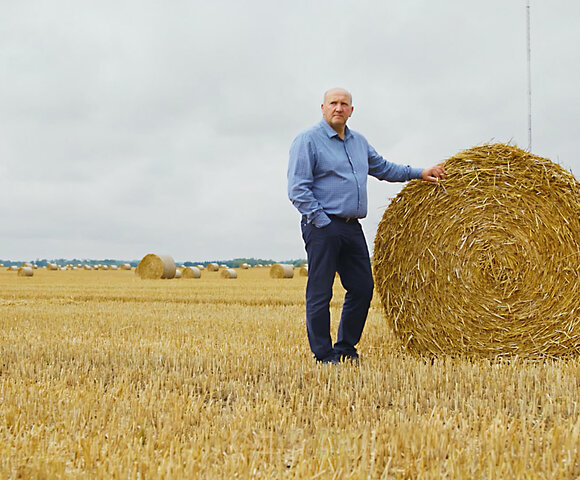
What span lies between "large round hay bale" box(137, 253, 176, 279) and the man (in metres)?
17.4

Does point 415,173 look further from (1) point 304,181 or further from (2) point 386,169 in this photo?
(1) point 304,181

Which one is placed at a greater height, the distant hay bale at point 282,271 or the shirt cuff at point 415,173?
the shirt cuff at point 415,173

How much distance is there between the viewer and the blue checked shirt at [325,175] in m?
4.48

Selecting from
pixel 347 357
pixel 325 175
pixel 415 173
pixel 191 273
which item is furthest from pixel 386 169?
pixel 191 273

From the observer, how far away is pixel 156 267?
21.6 meters

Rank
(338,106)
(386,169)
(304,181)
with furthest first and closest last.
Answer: (386,169) < (338,106) < (304,181)

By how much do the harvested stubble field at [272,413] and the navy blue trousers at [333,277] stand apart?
0.27m

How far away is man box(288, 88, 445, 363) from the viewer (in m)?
4.53

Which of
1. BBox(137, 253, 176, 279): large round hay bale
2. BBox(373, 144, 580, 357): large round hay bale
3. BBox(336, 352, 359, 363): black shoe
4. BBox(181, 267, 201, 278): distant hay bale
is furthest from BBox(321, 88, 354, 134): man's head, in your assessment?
BBox(181, 267, 201, 278): distant hay bale

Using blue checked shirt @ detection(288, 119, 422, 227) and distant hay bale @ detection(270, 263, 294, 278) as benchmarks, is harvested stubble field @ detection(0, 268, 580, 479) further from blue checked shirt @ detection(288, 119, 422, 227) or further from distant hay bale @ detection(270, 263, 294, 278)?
distant hay bale @ detection(270, 263, 294, 278)

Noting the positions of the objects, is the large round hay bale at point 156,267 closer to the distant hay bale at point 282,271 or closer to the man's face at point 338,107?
the distant hay bale at point 282,271

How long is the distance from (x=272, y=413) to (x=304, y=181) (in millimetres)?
1884

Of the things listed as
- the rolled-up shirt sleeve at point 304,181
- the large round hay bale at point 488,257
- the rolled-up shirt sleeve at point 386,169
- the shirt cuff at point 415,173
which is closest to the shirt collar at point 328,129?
the rolled-up shirt sleeve at point 304,181

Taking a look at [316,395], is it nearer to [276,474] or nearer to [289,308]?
[276,474]
